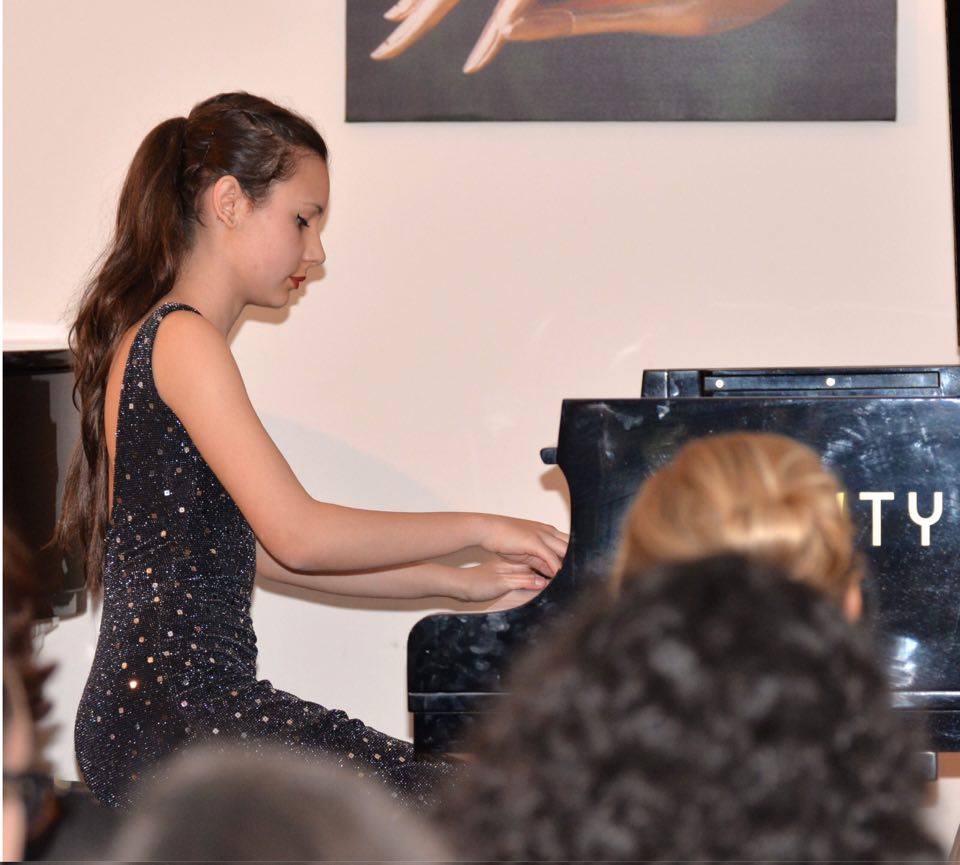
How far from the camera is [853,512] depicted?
57.2 inches

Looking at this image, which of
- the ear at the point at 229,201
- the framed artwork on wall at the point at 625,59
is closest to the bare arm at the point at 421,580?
the ear at the point at 229,201

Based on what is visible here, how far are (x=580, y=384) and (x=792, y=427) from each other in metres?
1.10

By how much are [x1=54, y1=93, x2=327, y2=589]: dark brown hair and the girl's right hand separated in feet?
1.93

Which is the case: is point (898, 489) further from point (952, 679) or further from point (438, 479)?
point (438, 479)

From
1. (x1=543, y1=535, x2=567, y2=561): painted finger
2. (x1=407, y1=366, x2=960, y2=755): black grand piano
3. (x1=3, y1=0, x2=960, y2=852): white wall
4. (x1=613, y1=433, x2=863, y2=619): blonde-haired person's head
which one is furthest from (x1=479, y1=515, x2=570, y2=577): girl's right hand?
(x1=3, y1=0, x2=960, y2=852): white wall

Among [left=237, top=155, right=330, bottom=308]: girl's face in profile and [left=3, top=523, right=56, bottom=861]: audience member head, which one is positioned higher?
[left=237, top=155, right=330, bottom=308]: girl's face in profile

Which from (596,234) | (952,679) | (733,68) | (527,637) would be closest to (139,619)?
(527,637)

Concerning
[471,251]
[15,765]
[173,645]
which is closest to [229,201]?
[173,645]

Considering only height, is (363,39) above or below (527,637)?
above

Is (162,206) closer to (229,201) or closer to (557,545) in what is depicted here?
(229,201)

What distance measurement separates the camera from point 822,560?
0.92 m

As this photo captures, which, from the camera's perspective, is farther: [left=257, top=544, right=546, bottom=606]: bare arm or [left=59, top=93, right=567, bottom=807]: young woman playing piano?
[left=257, top=544, right=546, bottom=606]: bare arm

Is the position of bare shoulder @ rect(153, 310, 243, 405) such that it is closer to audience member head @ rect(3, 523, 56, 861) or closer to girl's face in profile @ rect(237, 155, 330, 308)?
girl's face in profile @ rect(237, 155, 330, 308)

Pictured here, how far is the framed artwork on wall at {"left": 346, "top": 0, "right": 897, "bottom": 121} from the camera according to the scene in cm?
246
